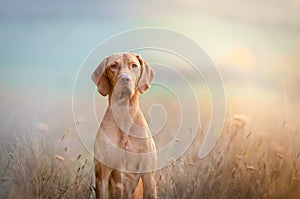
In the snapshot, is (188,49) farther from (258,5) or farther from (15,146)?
(15,146)

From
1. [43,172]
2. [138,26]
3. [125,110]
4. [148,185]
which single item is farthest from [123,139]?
[138,26]

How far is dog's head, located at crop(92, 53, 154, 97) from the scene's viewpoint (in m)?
3.96

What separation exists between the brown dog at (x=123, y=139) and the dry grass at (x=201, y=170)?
135mm

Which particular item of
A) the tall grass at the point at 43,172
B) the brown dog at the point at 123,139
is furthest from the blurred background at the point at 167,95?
the brown dog at the point at 123,139

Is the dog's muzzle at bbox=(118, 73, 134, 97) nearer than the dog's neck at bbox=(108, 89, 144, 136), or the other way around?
the dog's muzzle at bbox=(118, 73, 134, 97)

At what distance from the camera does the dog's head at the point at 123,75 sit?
3963 millimetres

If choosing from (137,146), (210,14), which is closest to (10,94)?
(137,146)

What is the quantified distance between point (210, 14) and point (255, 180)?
926 mm

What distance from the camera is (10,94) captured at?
4.14 metres

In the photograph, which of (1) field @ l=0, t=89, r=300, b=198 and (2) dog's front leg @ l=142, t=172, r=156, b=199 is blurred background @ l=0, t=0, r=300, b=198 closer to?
(1) field @ l=0, t=89, r=300, b=198

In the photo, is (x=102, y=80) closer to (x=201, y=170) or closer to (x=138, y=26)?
(x=138, y=26)

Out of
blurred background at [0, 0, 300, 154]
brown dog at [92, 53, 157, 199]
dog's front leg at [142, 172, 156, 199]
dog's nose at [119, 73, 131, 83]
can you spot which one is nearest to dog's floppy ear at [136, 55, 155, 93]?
brown dog at [92, 53, 157, 199]

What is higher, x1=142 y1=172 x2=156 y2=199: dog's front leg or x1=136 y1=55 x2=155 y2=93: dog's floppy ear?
x1=136 y1=55 x2=155 y2=93: dog's floppy ear

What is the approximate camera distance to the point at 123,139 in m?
4.09
